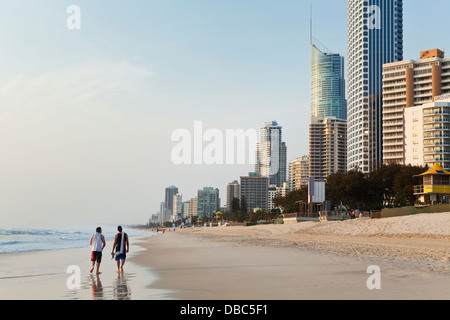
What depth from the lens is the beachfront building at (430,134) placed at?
433 ft

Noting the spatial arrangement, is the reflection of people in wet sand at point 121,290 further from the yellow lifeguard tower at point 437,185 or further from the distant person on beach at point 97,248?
the yellow lifeguard tower at point 437,185

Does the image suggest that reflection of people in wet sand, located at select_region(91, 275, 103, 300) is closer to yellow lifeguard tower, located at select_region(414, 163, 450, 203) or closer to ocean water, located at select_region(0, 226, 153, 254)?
ocean water, located at select_region(0, 226, 153, 254)

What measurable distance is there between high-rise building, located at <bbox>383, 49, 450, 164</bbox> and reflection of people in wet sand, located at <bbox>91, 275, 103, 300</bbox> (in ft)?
499

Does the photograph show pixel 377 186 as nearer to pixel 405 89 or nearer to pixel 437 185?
pixel 437 185

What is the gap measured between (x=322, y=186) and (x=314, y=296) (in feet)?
230

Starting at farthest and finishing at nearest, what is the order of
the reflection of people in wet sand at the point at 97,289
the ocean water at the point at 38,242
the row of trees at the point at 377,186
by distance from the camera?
the row of trees at the point at 377,186, the ocean water at the point at 38,242, the reflection of people in wet sand at the point at 97,289

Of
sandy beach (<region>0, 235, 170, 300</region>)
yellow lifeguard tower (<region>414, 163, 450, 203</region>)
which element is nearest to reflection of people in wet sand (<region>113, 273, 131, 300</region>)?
sandy beach (<region>0, 235, 170, 300</region>)

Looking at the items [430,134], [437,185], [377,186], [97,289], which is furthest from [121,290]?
[430,134]

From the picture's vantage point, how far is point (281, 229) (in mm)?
61156

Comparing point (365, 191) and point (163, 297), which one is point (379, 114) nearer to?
point (365, 191)

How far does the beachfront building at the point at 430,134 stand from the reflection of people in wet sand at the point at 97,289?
134m

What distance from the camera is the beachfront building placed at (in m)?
132

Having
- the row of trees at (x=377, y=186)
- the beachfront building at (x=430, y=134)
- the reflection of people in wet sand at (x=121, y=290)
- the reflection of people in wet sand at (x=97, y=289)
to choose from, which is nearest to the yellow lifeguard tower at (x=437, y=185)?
the row of trees at (x=377, y=186)
